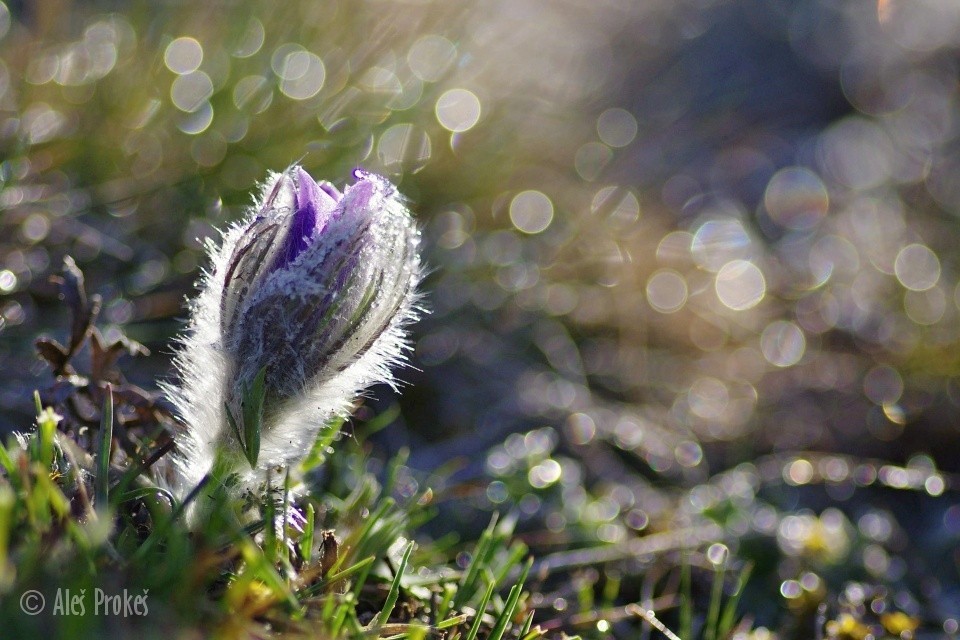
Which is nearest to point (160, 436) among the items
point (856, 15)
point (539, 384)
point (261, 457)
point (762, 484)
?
point (261, 457)

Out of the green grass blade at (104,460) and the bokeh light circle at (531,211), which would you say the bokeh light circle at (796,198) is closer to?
the bokeh light circle at (531,211)

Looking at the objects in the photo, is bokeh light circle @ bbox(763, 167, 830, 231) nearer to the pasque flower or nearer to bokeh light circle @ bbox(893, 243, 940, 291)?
bokeh light circle @ bbox(893, 243, 940, 291)

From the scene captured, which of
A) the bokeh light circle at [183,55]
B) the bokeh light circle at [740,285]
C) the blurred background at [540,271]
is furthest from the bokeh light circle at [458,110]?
the bokeh light circle at [740,285]

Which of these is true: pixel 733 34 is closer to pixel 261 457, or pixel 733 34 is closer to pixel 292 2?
pixel 292 2

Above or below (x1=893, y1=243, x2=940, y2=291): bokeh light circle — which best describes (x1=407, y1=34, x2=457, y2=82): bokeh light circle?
above

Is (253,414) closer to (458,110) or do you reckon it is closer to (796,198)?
(458,110)

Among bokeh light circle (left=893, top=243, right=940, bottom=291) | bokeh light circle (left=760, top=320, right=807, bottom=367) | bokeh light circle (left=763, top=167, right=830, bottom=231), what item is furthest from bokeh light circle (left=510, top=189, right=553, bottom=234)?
bokeh light circle (left=763, top=167, right=830, bottom=231)

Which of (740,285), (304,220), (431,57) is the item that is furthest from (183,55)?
(740,285)
